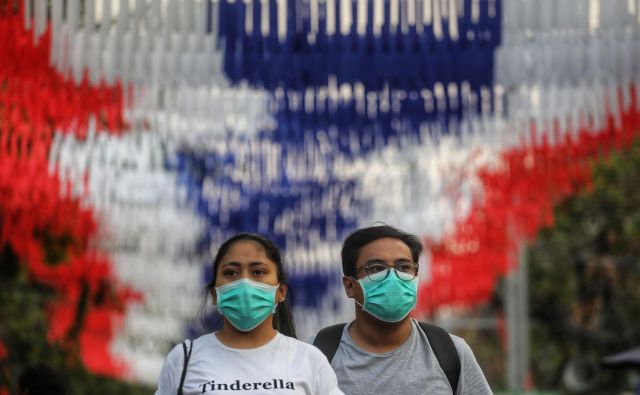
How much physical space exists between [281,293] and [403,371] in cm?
52

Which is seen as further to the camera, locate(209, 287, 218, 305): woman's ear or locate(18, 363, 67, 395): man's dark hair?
locate(18, 363, 67, 395): man's dark hair

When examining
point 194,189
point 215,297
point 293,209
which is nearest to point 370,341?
point 215,297

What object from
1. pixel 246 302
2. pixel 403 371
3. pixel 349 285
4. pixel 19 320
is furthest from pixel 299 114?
pixel 19 320

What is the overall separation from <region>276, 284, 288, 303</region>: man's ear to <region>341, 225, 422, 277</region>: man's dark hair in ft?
0.97

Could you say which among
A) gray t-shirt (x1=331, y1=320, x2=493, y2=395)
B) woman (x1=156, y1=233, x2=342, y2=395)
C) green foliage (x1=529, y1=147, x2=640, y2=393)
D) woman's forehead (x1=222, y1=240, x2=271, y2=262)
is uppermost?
woman's forehead (x1=222, y1=240, x2=271, y2=262)

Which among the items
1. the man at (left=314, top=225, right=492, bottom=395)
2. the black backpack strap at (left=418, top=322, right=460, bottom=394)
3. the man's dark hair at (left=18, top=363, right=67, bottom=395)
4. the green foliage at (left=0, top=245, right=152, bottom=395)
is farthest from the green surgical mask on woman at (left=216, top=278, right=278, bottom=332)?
the green foliage at (left=0, top=245, right=152, bottom=395)

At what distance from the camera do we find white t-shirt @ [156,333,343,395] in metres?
4.83

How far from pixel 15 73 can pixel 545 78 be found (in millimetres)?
3600

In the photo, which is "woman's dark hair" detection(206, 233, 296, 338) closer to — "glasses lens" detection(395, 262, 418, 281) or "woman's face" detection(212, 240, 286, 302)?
"woman's face" detection(212, 240, 286, 302)

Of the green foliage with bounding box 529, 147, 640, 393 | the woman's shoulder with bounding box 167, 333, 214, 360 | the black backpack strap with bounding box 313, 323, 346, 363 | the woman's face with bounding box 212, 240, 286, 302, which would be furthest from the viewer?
the green foliage with bounding box 529, 147, 640, 393

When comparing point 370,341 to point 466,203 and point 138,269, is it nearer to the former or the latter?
point 466,203

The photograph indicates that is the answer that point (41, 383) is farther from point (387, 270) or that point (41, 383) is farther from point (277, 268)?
point (387, 270)

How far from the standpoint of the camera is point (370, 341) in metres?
5.34

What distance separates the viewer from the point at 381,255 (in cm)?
537
